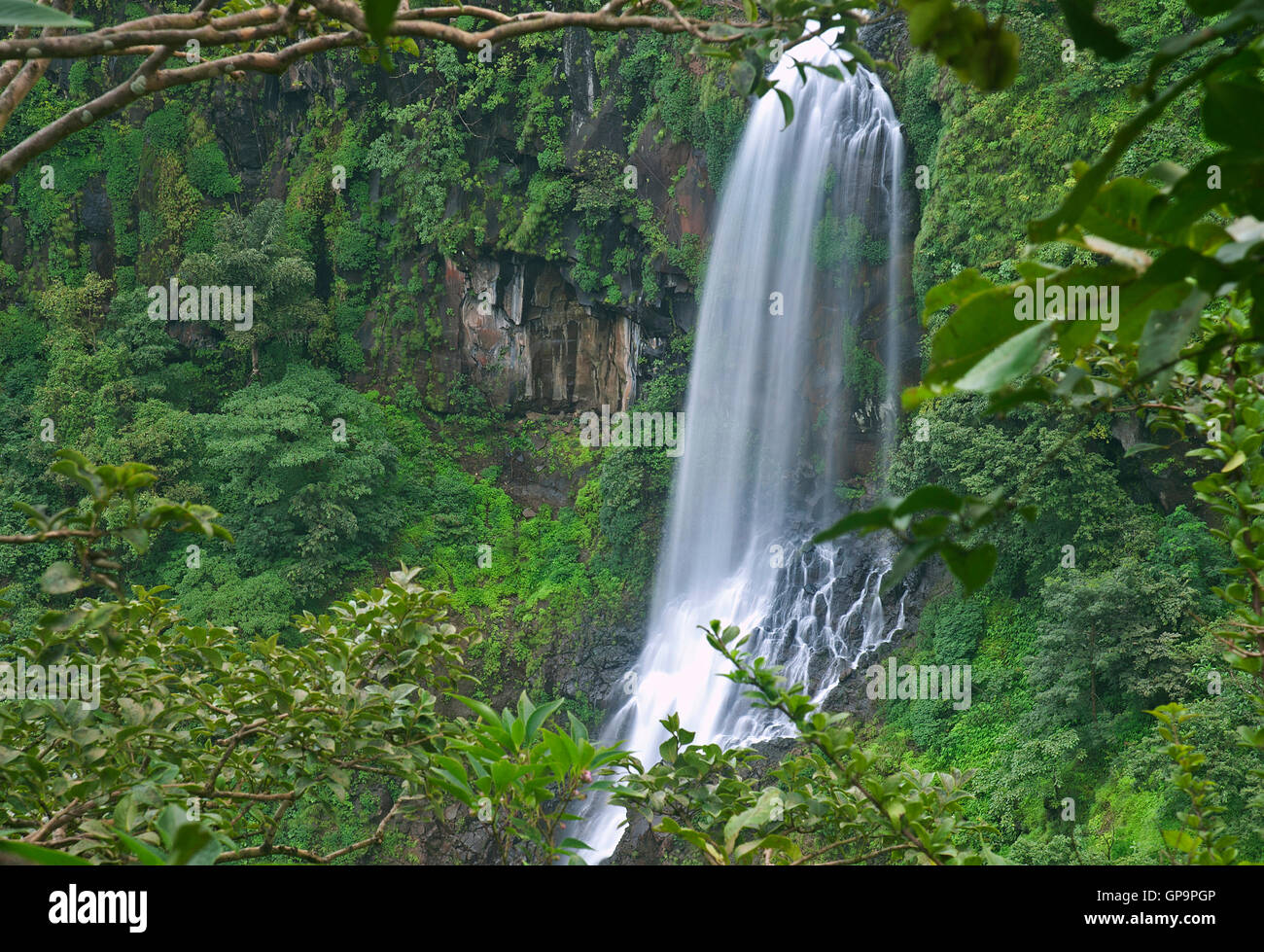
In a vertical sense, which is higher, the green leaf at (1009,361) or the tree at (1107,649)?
the green leaf at (1009,361)

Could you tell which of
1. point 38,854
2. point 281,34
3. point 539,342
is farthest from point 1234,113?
point 539,342

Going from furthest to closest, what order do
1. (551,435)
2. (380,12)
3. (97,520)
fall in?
(551,435) → (97,520) → (380,12)

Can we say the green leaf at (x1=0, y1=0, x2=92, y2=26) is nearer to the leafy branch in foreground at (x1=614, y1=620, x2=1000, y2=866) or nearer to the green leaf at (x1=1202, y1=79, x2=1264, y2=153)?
the green leaf at (x1=1202, y1=79, x2=1264, y2=153)

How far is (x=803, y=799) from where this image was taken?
1067 mm

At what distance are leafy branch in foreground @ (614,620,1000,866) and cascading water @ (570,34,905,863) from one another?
6342mm

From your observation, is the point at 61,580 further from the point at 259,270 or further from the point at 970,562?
the point at 259,270

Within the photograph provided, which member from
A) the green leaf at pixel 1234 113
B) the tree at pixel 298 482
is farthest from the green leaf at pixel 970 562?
the tree at pixel 298 482

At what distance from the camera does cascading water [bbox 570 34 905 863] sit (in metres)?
7.93

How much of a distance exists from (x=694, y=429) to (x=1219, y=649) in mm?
5507

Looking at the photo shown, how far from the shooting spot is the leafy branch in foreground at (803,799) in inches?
36.6

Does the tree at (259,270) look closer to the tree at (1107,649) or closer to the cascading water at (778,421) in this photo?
the cascading water at (778,421)

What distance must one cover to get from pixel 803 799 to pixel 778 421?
8.31 metres

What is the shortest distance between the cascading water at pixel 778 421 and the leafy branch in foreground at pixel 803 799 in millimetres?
6342

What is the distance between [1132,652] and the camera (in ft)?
18.0
